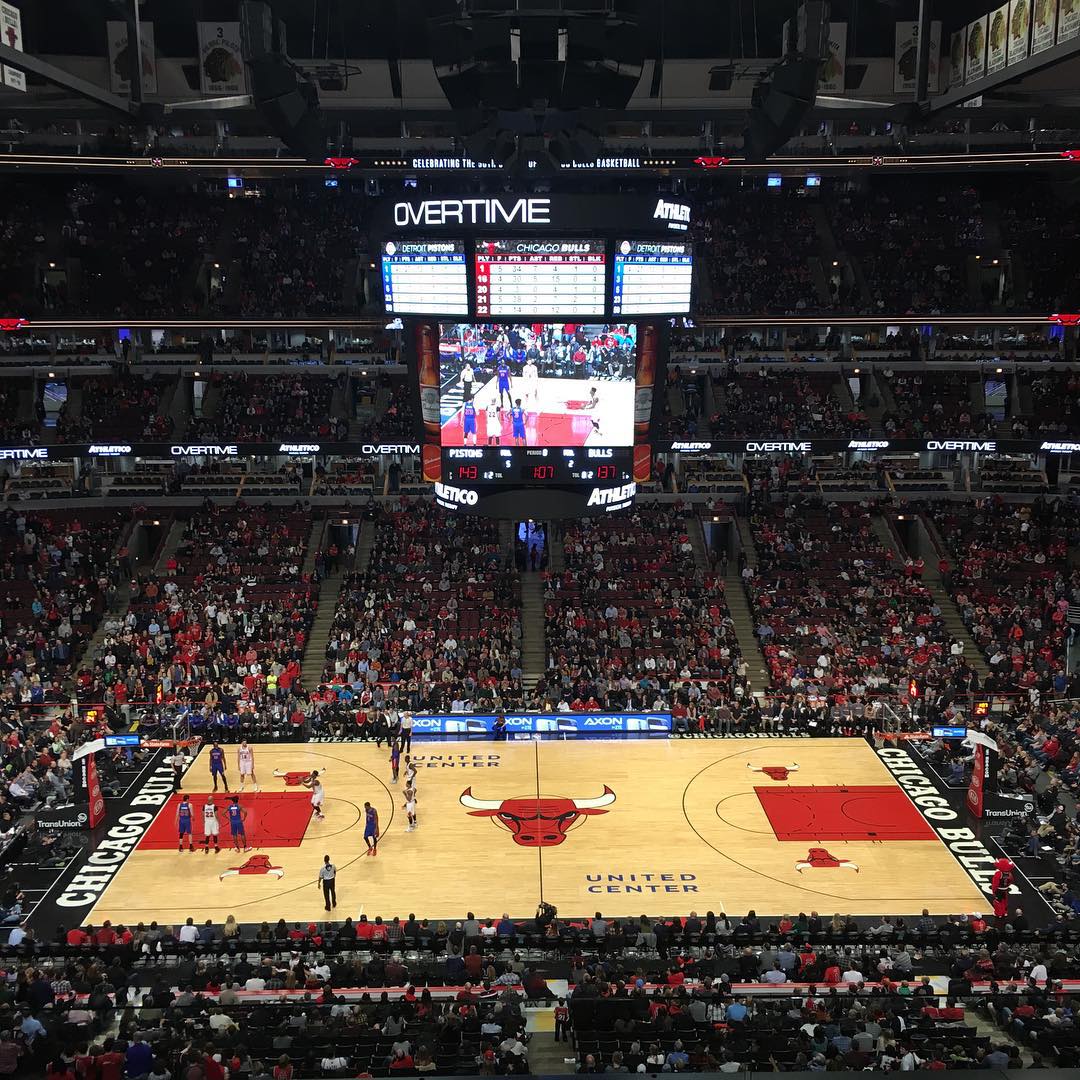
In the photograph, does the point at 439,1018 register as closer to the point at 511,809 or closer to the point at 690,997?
the point at 690,997

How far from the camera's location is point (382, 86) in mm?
33750

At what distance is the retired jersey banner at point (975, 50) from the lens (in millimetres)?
26797

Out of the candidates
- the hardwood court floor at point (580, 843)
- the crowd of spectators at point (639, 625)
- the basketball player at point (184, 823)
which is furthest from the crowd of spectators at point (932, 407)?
the basketball player at point (184, 823)

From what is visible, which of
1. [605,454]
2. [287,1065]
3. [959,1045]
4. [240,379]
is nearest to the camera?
[287,1065]

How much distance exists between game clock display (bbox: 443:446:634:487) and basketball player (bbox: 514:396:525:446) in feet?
0.58

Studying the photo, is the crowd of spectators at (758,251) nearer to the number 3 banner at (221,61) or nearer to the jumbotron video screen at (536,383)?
the number 3 banner at (221,61)

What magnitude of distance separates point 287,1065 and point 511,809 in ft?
38.1

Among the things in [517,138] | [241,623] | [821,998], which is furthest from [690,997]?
[241,623]

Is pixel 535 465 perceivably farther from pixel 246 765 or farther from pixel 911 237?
pixel 911 237

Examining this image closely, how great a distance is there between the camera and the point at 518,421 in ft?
77.4

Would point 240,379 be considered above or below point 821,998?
above

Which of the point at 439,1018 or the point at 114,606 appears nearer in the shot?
the point at 439,1018

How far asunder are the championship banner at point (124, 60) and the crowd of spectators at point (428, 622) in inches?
591

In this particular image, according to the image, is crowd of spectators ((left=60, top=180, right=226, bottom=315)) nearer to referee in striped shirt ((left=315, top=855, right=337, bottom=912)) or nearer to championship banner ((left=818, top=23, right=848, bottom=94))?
championship banner ((left=818, top=23, right=848, bottom=94))
